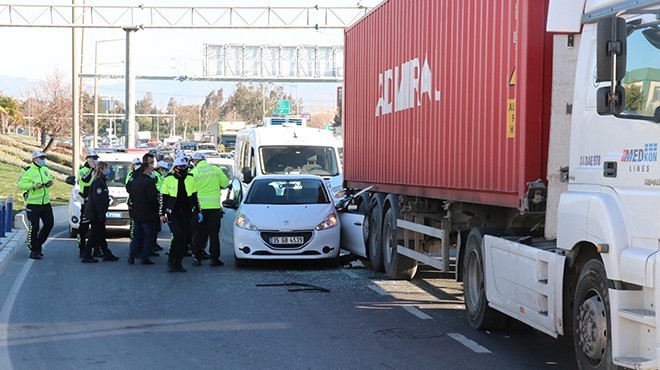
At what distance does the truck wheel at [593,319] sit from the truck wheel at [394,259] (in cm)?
679

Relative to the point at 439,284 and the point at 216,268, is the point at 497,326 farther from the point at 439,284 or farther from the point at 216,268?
the point at 216,268

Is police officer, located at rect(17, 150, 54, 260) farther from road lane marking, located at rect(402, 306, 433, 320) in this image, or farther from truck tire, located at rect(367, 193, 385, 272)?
road lane marking, located at rect(402, 306, 433, 320)

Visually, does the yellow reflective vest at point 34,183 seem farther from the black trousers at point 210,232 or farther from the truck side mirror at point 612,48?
the truck side mirror at point 612,48

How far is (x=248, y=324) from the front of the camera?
34.8ft

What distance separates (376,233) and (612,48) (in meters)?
9.40

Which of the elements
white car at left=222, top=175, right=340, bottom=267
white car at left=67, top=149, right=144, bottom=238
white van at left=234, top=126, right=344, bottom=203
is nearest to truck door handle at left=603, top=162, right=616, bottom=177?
white car at left=222, top=175, right=340, bottom=267

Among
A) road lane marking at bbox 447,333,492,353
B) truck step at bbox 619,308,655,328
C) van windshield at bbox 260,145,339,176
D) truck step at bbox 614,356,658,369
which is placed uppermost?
van windshield at bbox 260,145,339,176

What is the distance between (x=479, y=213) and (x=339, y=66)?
48133 mm

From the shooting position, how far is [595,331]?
714 centimetres

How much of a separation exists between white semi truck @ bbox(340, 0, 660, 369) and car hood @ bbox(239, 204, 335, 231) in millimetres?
1406

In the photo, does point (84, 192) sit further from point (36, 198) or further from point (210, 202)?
point (210, 202)

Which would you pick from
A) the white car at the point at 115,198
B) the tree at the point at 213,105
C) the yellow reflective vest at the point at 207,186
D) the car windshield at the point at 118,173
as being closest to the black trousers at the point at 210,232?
the yellow reflective vest at the point at 207,186

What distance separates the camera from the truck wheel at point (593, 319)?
6.99 metres

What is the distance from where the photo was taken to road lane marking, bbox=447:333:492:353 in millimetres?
9172
